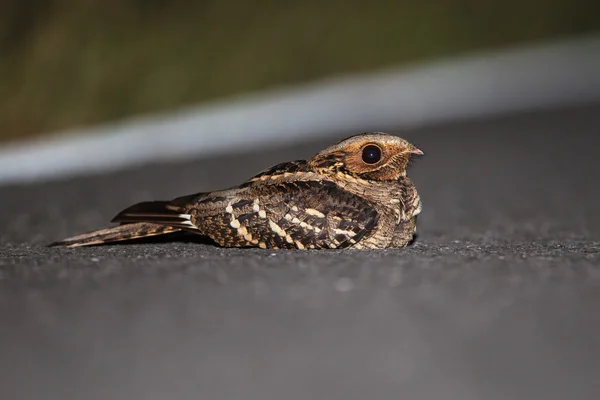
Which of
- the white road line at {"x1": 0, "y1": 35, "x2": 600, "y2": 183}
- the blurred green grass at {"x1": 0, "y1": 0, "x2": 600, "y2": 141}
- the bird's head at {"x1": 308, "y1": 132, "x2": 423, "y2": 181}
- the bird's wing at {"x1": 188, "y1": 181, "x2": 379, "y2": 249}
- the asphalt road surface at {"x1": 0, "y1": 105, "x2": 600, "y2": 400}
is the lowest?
the asphalt road surface at {"x1": 0, "y1": 105, "x2": 600, "y2": 400}

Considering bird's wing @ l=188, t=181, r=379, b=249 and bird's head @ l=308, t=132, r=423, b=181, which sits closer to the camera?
bird's wing @ l=188, t=181, r=379, b=249

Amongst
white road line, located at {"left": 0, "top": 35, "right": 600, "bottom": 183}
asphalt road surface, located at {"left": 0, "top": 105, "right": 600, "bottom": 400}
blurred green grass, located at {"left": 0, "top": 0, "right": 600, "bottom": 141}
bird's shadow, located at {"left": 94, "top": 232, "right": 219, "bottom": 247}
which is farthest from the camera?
blurred green grass, located at {"left": 0, "top": 0, "right": 600, "bottom": 141}

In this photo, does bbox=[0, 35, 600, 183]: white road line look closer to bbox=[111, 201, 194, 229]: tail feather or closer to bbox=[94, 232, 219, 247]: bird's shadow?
bbox=[94, 232, 219, 247]: bird's shadow

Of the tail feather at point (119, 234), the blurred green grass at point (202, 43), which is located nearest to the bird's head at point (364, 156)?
the tail feather at point (119, 234)

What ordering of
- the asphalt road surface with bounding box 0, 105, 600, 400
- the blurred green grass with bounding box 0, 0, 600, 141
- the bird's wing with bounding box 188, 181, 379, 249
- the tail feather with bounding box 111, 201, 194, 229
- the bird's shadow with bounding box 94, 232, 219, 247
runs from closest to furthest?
the asphalt road surface with bounding box 0, 105, 600, 400
the bird's wing with bounding box 188, 181, 379, 249
the tail feather with bounding box 111, 201, 194, 229
the bird's shadow with bounding box 94, 232, 219, 247
the blurred green grass with bounding box 0, 0, 600, 141

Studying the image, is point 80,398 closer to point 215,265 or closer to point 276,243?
point 215,265

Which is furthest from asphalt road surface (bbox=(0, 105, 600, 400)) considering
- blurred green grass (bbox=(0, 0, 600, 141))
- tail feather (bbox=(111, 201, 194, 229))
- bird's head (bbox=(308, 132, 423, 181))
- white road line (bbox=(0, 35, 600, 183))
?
blurred green grass (bbox=(0, 0, 600, 141))

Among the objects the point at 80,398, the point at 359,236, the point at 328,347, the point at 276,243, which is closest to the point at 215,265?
the point at 276,243
